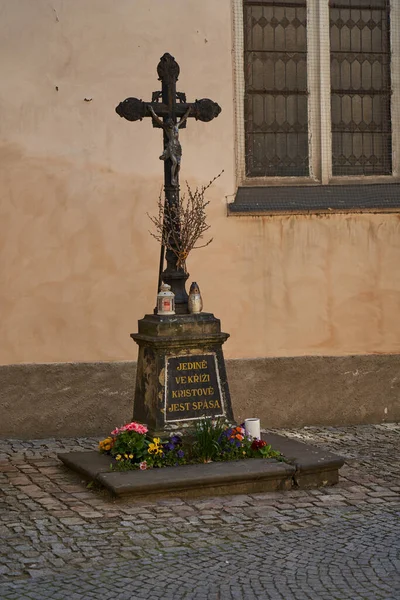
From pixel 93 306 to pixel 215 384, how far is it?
248 centimetres

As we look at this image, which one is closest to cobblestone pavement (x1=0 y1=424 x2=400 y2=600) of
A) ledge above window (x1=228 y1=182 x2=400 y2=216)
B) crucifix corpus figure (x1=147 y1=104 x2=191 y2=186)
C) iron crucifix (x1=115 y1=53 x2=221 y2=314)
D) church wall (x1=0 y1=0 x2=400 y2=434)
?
iron crucifix (x1=115 y1=53 x2=221 y2=314)

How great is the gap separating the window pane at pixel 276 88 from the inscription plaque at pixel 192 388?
11.4 ft

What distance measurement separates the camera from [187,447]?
8.15 metres

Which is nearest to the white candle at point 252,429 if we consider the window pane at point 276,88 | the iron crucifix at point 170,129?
the iron crucifix at point 170,129

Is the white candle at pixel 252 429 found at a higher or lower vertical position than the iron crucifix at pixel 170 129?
lower

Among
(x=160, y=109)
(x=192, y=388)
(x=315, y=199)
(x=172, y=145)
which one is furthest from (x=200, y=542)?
(x=315, y=199)

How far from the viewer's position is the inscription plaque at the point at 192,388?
820 cm

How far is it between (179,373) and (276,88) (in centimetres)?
439

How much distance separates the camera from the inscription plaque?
26.9 ft

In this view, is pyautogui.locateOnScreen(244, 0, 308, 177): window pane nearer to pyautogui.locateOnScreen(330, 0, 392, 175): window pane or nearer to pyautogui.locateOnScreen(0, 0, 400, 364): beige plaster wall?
pyautogui.locateOnScreen(330, 0, 392, 175): window pane

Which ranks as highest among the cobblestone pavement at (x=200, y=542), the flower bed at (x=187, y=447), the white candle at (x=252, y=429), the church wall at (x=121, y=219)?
the church wall at (x=121, y=219)

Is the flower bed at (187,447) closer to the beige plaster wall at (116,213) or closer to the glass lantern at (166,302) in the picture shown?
the glass lantern at (166,302)

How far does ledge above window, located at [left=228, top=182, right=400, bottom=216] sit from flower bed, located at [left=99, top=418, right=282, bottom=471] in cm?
321

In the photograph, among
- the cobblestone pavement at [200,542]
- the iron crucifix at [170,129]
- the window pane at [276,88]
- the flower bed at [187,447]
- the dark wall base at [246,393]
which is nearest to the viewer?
the cobblestone pavement at [200,542]
